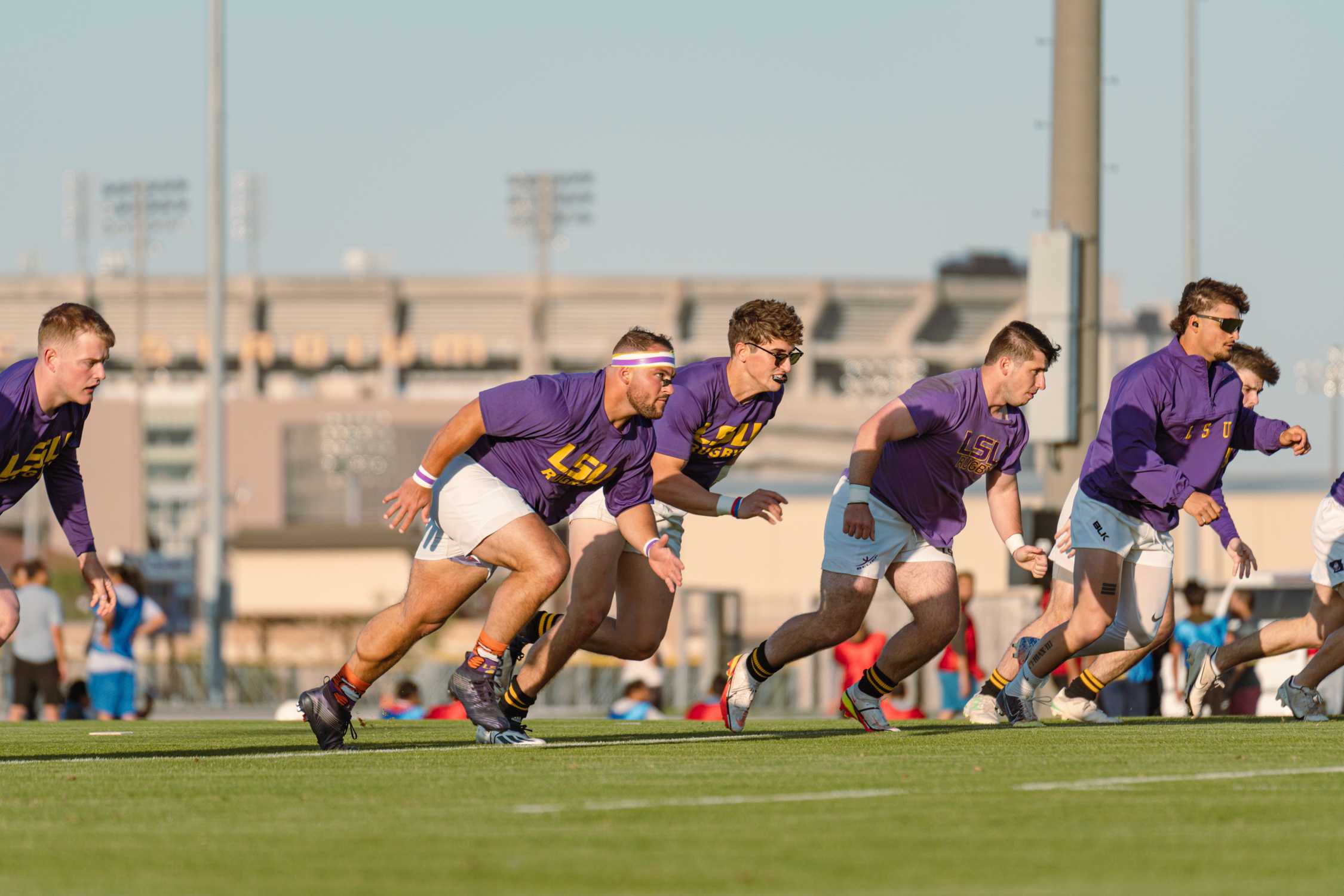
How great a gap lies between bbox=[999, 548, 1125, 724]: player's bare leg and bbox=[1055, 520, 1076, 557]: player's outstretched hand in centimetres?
7

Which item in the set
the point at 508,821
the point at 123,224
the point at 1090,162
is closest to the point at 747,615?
the point at 1090,162

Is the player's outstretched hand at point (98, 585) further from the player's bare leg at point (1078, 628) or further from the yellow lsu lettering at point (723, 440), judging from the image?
the player's bare leg at point (1078, 628)

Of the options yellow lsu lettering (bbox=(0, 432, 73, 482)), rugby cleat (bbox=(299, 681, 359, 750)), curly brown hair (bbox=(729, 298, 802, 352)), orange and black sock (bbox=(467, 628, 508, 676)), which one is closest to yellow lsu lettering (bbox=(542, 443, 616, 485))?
orange and black sock (bbox=(467, 628, 508, 676))

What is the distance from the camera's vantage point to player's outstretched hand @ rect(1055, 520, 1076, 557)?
1037 centimetres

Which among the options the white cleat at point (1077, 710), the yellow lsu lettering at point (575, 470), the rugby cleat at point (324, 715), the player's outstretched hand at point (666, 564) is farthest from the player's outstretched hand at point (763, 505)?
the white cleat at point (1077, 710)

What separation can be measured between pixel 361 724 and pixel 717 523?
4665cm

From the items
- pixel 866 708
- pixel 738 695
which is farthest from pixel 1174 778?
pixel 738 695

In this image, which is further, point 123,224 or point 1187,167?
point 123,224

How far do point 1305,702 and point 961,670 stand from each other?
26.0 ft

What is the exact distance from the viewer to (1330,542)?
10.8 m

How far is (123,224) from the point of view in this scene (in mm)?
82375

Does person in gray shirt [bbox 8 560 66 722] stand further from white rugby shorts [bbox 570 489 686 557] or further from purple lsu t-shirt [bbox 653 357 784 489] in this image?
purple lsu t-shirt [bbox 653 357 784 489]

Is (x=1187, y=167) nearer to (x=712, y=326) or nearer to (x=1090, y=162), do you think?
(x=1090, y=162)

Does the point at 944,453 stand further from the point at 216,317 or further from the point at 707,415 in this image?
the point at 216,317
